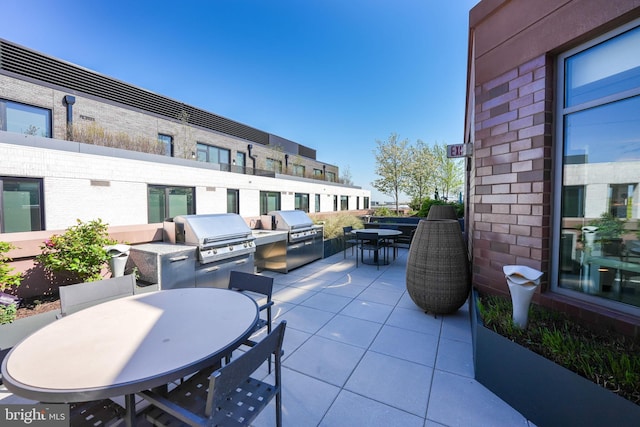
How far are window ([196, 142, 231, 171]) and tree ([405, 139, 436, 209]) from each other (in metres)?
11.7

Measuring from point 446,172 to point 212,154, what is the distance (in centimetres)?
1497

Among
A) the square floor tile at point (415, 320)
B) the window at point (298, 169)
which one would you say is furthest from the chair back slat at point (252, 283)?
the window at point (298, 169)

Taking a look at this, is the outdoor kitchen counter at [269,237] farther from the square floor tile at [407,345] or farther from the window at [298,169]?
the window at [298,169]

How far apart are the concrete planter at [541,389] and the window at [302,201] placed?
10.3 metres

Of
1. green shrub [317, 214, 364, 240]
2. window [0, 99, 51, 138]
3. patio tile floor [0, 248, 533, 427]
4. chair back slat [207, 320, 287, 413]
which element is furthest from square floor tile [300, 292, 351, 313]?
window [0, 99, 51, 138]

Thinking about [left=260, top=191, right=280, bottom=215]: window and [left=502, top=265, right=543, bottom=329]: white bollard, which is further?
[left=260, top=191, right=280, bottom=215]: window

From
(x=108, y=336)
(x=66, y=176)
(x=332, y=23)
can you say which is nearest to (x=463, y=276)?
(x=108, y=336)

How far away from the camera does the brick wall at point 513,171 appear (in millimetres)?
2375

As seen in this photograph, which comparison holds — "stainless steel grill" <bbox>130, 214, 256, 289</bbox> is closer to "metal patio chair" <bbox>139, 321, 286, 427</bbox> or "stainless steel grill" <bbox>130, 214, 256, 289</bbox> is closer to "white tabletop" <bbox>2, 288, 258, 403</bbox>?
"white tabletop" <bbox>2, 288, 258, 403</bbox>

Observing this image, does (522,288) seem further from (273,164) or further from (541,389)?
(273,164)

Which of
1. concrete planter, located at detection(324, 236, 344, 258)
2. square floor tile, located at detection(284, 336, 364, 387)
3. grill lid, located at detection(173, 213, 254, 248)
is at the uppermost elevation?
grill lid, located at detection(173, 213, 254, 248)

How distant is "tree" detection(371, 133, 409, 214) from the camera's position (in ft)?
55.4

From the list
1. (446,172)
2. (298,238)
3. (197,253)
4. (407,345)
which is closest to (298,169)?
(446,172)

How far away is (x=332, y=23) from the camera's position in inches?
327
